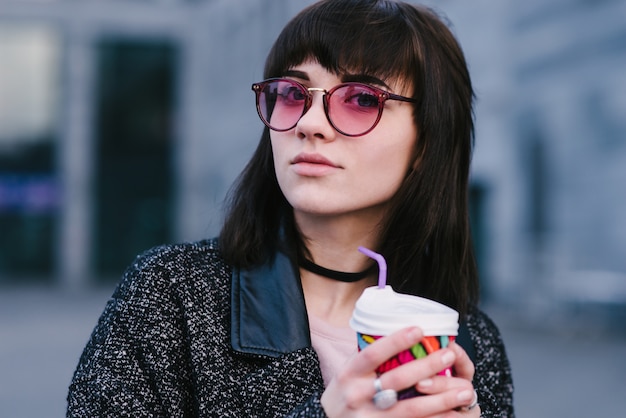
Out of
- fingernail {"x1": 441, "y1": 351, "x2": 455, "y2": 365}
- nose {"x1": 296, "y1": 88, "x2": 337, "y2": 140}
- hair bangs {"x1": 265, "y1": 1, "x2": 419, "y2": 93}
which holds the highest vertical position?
hair bangs {"x1": 265, "y1": 1, "x2": 419, "y2": 93}

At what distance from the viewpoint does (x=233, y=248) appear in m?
2.07

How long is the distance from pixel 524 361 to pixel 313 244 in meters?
8.80

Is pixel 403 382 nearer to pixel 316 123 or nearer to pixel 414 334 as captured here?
Answer: pixel 414 334

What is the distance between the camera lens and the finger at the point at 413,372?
52.5 inches

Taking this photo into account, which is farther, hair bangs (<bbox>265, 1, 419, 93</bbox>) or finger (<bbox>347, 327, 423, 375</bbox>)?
hair bangs (<bbox>265, 1, 419, 93</bbox>)

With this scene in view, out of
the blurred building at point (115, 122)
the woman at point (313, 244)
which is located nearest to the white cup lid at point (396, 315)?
the woman at point (313, 244)

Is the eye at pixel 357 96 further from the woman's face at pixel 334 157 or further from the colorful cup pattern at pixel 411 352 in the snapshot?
the colorful cup pattern at pixel 411 352

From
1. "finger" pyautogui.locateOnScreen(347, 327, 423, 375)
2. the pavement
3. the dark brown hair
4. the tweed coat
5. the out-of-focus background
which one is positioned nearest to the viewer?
"finger" pyautogui.locateOnScreen(347, 327, 423, 375)

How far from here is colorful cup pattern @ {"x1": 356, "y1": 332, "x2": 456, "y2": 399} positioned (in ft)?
4.43

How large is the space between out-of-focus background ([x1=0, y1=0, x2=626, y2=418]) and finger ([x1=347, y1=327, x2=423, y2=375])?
130 cm

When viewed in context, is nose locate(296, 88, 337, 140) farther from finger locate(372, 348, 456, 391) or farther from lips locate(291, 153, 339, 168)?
finger locate(372, 348, 456, 391)

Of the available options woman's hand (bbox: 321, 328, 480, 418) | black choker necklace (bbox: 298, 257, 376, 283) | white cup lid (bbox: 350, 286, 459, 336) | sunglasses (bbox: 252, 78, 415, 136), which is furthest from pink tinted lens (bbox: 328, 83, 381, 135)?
woman's hand (bbox: 321, 328, 480, 418)

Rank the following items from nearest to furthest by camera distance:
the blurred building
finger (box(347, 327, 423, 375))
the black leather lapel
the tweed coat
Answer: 1. finger (box(347, 327, 423, 375))
2. the tweed coat
3. the black leather lapel
4. the blurred building

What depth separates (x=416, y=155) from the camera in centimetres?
214
